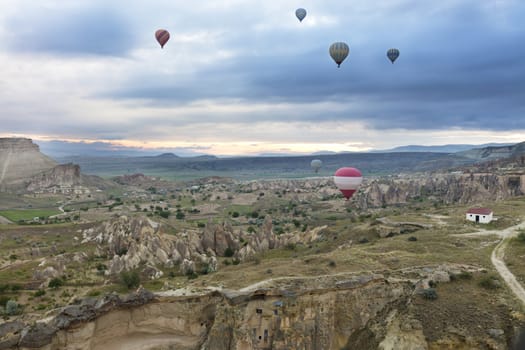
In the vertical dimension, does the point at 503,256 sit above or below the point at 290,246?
above

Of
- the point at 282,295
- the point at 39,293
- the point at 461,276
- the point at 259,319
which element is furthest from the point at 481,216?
the point at 39,293

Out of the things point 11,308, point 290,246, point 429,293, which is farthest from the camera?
point 290,246

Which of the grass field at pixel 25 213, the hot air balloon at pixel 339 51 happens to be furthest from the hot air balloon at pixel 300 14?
the grass field at pixel 25 213

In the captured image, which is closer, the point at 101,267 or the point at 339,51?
the point at 101,267

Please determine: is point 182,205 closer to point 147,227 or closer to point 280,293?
point 147,227

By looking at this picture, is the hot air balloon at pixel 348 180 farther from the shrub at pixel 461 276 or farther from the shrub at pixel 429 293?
the shrub at pixel 429 293

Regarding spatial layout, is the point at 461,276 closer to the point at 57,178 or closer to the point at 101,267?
the point at 101,267
